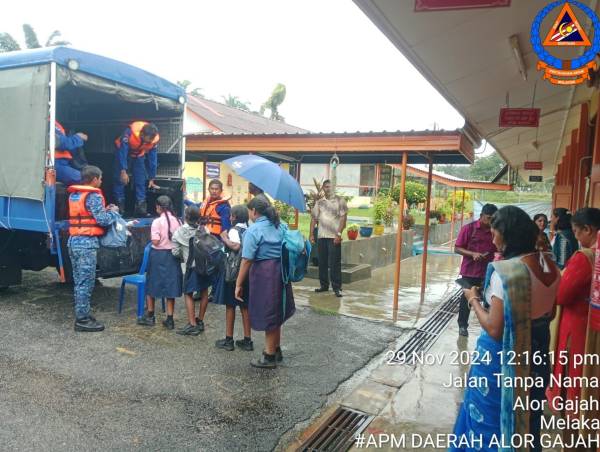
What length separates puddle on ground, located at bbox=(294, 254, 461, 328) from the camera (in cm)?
624

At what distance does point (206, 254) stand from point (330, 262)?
279 cm

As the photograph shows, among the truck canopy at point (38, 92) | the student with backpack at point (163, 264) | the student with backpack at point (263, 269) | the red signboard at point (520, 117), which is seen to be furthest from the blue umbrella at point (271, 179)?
the red signboard at point (520, 117)

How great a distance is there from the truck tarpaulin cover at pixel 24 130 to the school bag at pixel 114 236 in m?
0.75

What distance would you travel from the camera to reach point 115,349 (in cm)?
443

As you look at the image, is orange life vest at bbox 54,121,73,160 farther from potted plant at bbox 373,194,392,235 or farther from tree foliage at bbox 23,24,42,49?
tree foliage at bbox 23,24,42,49

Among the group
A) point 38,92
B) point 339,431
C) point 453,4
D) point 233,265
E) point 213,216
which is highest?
point 453,4

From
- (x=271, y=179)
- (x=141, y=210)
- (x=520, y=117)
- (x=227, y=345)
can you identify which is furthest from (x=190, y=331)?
(x=520, y=117)

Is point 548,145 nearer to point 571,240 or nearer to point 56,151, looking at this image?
point 571,240

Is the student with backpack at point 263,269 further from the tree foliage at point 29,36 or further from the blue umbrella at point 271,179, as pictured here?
the tree foliage at point 29,36

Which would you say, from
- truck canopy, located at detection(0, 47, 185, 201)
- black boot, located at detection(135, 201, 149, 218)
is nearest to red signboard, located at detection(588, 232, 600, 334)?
truck canopy, located at detection(0, 47, 185, 201)

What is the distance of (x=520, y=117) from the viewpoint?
6.51m

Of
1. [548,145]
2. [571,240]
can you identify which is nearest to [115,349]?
[571,240]

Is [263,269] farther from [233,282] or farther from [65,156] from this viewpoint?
[65,156]

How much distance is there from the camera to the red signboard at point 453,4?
3.25m
